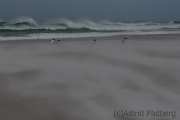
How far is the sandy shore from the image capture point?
4453 mm

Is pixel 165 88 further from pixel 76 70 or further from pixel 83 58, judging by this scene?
pixel 83 58

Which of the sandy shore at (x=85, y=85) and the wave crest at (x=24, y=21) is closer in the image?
the sandy shore at (x=85, y=85)

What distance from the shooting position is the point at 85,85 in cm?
584

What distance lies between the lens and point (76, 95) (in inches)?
205

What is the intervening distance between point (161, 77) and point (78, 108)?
9.09ft

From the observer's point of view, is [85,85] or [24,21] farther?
[24,21]

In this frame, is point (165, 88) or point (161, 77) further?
point (161, 77)

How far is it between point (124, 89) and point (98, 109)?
1223 millimetres

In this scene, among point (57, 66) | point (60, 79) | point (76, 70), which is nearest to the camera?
point (60, 79)

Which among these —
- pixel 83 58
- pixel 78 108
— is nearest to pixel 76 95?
pixel 78 108

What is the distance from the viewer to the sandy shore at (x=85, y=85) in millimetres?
4453

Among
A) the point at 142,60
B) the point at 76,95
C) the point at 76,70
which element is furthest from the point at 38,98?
the point at 142,60

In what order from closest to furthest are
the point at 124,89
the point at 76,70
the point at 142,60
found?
1. the point at 124,89
2. the point at 76,70
3. the point at 142,60

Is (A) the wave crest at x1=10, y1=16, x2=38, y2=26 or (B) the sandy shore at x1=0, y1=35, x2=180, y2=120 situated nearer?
(B) the sandy shore at x1=0, y1=35, x2=180, y2=120
